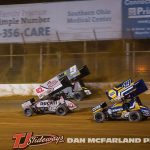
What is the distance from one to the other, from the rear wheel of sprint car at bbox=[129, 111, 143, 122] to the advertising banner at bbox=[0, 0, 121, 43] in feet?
36.8

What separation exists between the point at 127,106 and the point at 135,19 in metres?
11.2

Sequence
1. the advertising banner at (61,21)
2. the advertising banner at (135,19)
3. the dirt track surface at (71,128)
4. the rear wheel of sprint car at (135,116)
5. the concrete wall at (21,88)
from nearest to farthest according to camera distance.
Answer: the dirt track surface at (71,128) < the rear wheel of sprint car at (135,116) < the concrete wall at (21,88) < the advertising banner at (135,19) < the advertising banner at (61,21)

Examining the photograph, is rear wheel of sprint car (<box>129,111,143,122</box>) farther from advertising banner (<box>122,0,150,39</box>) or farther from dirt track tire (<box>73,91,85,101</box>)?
advertising banner (<box>122,0,150,39</box>)

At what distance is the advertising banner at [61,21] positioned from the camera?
28.7 metres

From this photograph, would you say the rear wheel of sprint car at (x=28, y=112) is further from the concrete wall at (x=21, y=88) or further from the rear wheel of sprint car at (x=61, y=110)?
the concrete wall at (x=21, y=88)

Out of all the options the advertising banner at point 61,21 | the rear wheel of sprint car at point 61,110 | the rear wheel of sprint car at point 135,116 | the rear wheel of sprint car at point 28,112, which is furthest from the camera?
the advertising banner at point 61,21

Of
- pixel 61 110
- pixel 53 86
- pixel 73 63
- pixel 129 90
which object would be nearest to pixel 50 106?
pixel 61 110

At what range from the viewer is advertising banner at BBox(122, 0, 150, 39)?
28.0m

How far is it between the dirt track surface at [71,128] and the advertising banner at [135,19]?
20.6 feet

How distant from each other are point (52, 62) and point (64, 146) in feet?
53.9

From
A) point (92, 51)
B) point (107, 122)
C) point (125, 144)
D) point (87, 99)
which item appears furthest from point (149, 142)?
point (92, 51)

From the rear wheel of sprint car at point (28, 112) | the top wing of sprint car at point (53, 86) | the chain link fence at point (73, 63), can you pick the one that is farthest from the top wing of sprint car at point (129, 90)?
the chain link fence at point (73, 63)

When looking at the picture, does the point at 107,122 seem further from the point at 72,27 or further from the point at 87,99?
the point at 72,27

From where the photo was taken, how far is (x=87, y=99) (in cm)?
2509
